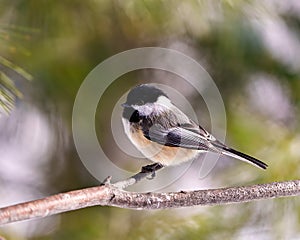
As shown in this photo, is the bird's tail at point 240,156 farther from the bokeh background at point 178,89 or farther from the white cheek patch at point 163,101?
the bokeh background at point 178,89

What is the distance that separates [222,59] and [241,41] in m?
0.03

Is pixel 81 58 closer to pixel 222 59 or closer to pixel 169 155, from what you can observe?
pixel 222 59

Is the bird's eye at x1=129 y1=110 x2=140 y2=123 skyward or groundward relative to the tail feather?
skyward

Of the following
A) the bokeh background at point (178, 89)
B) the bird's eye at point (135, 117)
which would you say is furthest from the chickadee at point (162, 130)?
the bokeh background at point (178, 89)

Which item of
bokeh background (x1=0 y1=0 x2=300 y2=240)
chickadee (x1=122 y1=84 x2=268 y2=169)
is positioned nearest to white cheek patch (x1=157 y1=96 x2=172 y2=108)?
chickadee (x1=122 y1=84 x2=268 y2=169)

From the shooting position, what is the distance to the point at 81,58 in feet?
2.00

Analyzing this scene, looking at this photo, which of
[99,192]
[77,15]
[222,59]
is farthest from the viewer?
[222,59]

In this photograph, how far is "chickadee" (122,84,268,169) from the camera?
1.14ft

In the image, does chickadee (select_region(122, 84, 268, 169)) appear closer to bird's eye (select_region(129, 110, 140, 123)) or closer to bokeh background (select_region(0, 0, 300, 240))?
bird's eye (select_region(129, 110, 140, 123))

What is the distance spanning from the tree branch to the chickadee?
3cm

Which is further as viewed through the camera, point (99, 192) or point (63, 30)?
point (63, 30)

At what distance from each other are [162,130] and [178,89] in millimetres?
283

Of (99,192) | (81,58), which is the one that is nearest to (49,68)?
(81,58)

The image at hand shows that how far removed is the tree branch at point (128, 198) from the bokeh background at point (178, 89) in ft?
0.75
